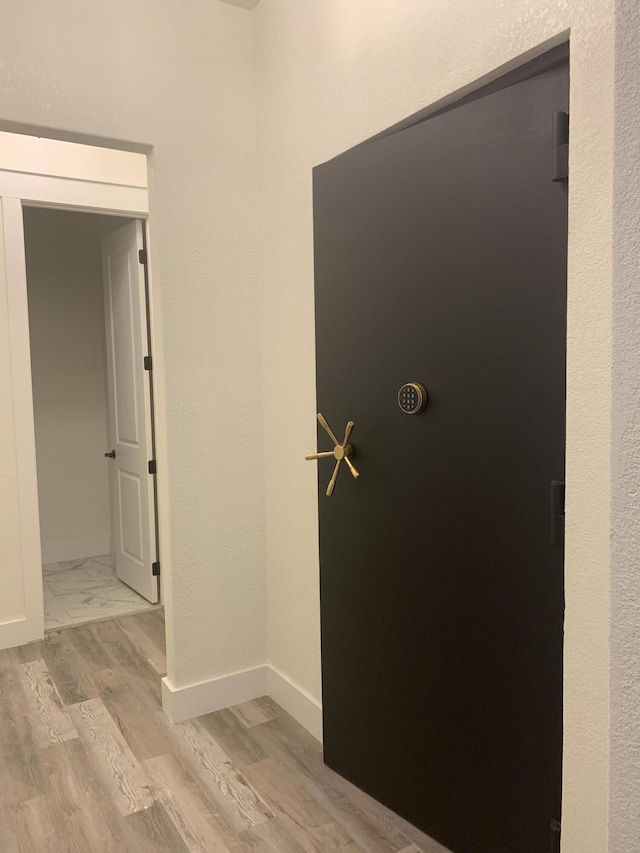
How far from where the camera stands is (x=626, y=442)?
833mm

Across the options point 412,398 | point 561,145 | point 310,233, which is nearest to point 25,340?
point 310,233

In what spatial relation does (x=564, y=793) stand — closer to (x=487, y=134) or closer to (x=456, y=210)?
(x=456, y=210)

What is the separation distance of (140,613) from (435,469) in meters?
2.56

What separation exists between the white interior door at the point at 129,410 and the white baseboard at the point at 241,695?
1335 mm

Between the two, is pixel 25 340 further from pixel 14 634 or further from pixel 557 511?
pixel 557 511

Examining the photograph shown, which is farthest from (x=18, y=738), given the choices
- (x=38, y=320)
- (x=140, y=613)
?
(x=38, y=320)

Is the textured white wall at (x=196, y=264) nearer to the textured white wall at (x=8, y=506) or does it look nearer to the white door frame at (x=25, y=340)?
the white door frame at (x=25, y=340)

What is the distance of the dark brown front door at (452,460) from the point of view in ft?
4.77

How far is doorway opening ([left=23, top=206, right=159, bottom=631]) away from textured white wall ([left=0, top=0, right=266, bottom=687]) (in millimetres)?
1431

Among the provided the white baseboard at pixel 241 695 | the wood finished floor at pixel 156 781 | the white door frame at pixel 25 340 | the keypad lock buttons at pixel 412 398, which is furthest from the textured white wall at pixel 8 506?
the keypad lock buttons at pixel 412 398

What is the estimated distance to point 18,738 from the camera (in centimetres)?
245

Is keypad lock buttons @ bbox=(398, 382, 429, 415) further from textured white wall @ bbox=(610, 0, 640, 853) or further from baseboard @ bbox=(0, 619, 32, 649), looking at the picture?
baseboard @ bbox=(0, 619, 32, 649)

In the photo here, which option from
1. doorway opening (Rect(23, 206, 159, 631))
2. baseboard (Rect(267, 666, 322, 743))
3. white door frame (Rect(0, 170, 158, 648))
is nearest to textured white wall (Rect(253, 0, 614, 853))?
baseboard (Rect(267, 666, 322, 743))

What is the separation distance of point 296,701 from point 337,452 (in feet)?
3.56
